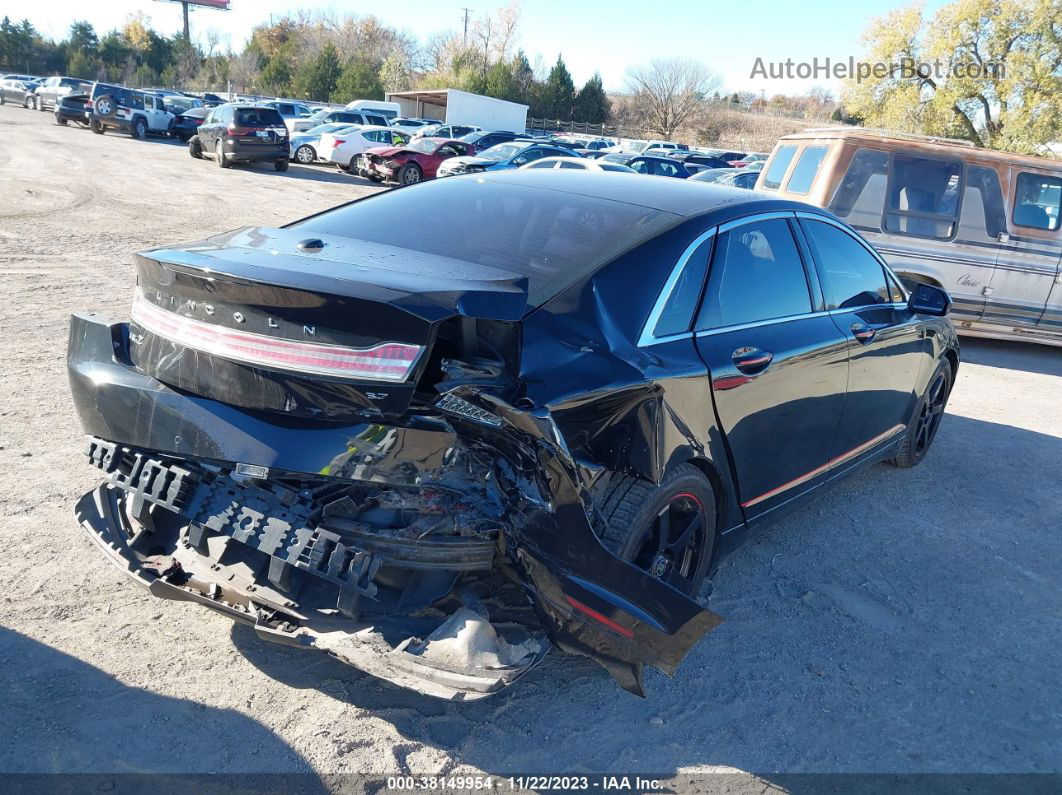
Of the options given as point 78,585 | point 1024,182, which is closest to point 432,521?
point 78,585

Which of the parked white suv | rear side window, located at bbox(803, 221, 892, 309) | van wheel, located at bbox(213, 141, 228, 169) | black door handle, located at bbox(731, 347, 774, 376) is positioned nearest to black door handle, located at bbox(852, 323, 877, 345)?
rear side window, located at bbox(803, 221, 892, 309)

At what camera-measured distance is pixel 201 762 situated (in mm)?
2529

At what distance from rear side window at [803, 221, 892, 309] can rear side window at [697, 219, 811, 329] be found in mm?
241

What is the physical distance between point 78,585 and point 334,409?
5.44ft

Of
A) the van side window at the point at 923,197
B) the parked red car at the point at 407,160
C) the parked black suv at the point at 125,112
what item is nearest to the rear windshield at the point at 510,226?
the van side window at the point at 923,197

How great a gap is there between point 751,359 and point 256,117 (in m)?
21.3

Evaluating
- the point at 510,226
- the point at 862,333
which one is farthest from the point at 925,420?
the point at 510,226

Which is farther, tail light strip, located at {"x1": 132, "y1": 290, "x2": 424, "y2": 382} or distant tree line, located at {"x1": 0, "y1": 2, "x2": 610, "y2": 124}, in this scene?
distant tree line, located at {"x1": 0, "y1": 2, "x2": 610, "y2": 124}

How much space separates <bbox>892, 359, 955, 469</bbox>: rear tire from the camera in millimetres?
5324

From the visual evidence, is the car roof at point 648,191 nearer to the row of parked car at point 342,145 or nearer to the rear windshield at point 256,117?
the row of parked car at point 342,145

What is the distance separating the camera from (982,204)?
29.1ft

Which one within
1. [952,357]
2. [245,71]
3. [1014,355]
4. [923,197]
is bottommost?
[1014,355]

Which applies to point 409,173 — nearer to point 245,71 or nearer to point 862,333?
point 862,333

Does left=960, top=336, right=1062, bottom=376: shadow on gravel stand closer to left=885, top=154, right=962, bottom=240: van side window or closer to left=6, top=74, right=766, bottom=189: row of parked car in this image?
left=885, top=154, right=962, bottom=240: van side window
